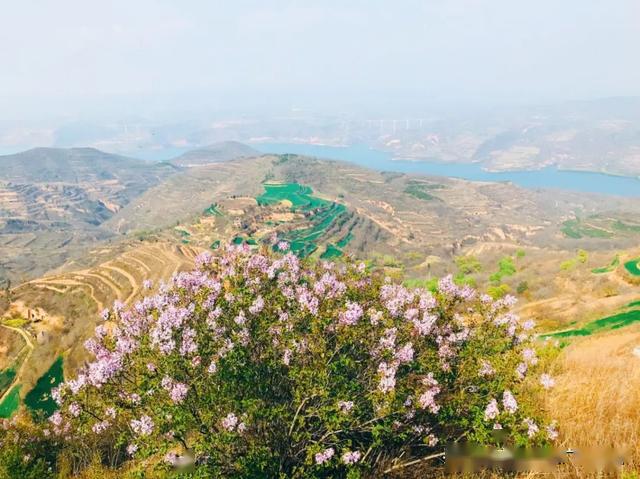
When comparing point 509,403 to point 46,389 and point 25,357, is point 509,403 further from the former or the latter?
point 25,357

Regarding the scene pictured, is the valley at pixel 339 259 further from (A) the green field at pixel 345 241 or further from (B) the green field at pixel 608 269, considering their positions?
(A) the green field at pixel 345 241

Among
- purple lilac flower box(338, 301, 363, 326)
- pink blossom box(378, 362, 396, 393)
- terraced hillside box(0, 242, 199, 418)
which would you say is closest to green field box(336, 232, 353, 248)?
terraced hillside box(0, 242, 199, 418)

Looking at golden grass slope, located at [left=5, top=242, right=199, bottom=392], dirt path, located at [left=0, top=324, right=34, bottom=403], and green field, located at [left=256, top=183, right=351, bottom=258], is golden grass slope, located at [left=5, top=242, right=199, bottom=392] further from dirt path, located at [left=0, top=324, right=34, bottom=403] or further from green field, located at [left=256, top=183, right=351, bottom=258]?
green field, located at [left=256, top=183, right=351, bottom=258]

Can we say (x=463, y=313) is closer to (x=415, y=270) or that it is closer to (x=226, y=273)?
(x=226, y=273)

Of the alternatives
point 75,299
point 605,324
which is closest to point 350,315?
point 605,324

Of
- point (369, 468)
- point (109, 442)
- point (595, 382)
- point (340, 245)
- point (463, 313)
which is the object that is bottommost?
point (340, 245)

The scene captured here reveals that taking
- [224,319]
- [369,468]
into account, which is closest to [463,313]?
[369,468]
